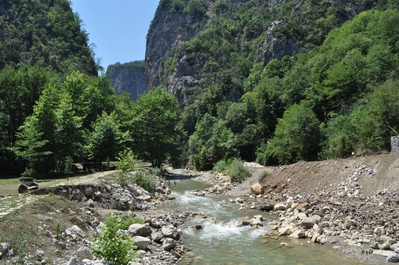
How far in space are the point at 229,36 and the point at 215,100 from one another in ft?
154

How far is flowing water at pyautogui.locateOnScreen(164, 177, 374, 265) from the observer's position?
1388 cm

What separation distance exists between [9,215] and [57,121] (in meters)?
23.0

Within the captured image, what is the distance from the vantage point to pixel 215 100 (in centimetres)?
9344

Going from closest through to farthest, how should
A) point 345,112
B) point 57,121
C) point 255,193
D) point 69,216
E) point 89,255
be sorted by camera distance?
point 89,255, point 69,216, point 255,193, point 57,121, point 345,112

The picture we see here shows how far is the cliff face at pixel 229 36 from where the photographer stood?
94.3m

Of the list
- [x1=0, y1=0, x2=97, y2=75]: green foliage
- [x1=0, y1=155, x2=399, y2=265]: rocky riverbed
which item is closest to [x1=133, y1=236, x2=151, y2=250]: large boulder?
[x1=0, y1=155, x2=399, y2=265]: rocky riverbed

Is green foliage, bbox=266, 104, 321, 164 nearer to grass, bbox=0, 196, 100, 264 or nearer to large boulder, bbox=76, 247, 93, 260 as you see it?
grass, bbox=0, 196, 100, 264

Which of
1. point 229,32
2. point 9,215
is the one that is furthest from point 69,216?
point 229,32

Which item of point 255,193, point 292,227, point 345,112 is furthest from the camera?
point 345,112

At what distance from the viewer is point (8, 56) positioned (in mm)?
69000

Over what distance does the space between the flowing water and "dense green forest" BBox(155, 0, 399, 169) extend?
18.0 m

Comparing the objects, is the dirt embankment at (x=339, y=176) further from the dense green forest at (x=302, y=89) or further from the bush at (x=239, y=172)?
the dense green forest at (x=302, y=89)

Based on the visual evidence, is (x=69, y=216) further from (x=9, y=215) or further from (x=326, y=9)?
(x=326, y=9)

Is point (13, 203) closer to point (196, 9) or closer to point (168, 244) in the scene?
point (168, 244)
